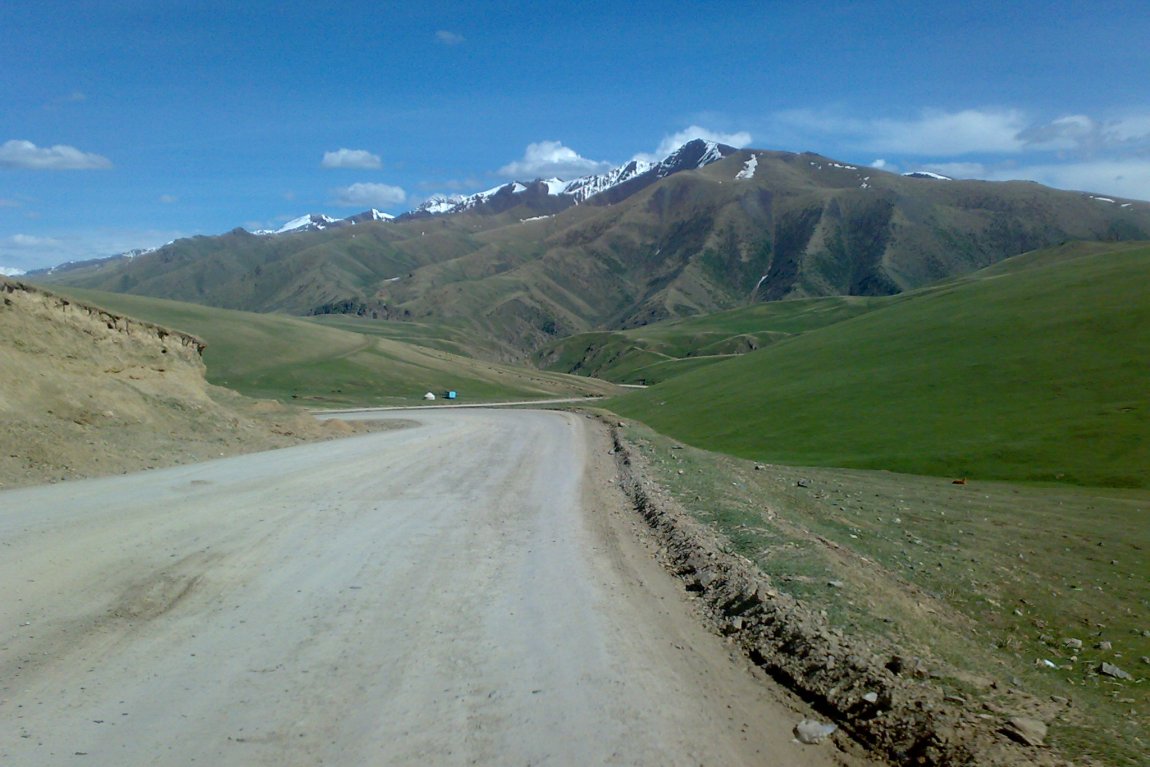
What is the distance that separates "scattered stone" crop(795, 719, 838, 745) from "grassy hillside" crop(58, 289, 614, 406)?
83.3m

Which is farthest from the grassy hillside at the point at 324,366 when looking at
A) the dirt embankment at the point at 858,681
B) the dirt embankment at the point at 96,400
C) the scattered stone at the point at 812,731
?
the scattered stone at the point at 812,731

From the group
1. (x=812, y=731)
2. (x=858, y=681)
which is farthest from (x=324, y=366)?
(x=812, y=731)

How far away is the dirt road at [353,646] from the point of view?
6164 mm

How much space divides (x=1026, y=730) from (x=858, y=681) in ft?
4.77

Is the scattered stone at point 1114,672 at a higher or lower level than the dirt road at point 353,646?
lower

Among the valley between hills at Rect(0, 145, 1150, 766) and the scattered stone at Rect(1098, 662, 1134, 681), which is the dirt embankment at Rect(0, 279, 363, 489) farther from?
the scattered stone at Rect(1098, 662, 1134, 681)

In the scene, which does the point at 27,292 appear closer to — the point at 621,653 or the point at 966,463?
the point at 621,653

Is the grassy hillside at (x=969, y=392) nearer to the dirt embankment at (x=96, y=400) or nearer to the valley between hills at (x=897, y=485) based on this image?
the valley between hills at (x=897, y=485)

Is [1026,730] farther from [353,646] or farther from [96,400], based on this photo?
[96,400]

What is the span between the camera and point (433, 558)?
1241cm

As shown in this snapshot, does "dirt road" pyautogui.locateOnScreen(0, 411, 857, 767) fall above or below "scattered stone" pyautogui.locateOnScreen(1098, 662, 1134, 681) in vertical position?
above

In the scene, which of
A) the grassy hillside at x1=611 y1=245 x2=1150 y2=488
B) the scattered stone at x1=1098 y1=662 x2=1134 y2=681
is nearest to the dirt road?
the scattered stone at x1=1098 y1=662 x2=1134 y2=681

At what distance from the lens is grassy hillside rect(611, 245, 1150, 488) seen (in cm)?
3447

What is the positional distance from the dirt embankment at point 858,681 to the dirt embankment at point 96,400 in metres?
18.2
